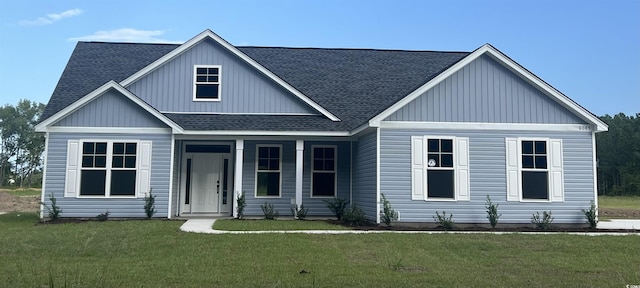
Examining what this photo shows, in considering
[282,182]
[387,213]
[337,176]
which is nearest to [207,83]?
[282,182]

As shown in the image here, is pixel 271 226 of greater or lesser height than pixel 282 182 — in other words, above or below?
below

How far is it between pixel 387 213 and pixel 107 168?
25.4ft

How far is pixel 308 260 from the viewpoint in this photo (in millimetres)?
7770

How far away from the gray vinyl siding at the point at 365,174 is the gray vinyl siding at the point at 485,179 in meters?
0.48

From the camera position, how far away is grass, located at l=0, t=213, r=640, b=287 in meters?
6.35

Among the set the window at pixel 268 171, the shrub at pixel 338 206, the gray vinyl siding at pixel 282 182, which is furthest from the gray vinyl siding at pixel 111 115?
the shrub at pixel 338 206

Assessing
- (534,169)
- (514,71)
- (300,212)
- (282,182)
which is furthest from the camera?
(282,182)

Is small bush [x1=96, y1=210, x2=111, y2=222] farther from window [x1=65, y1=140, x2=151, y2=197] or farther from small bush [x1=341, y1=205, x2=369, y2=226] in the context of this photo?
small bush [x1=341, y1=205, x2=369, y2=226]

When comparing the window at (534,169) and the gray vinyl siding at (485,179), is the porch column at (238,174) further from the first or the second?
the window at (534,169)

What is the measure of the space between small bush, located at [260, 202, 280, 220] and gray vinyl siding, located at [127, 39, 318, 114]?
2.93m

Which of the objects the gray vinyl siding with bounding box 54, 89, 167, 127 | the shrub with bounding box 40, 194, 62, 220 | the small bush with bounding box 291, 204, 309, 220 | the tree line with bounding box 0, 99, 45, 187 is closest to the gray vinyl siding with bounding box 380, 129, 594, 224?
the small bush with bounding box 291, 204, 309, 220

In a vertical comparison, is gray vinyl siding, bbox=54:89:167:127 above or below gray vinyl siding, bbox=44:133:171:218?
above

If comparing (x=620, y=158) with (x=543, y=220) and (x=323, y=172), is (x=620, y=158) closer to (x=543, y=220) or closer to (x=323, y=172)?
(x=543, y=220)

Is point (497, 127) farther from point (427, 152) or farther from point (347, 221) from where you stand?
point (347, 221)
